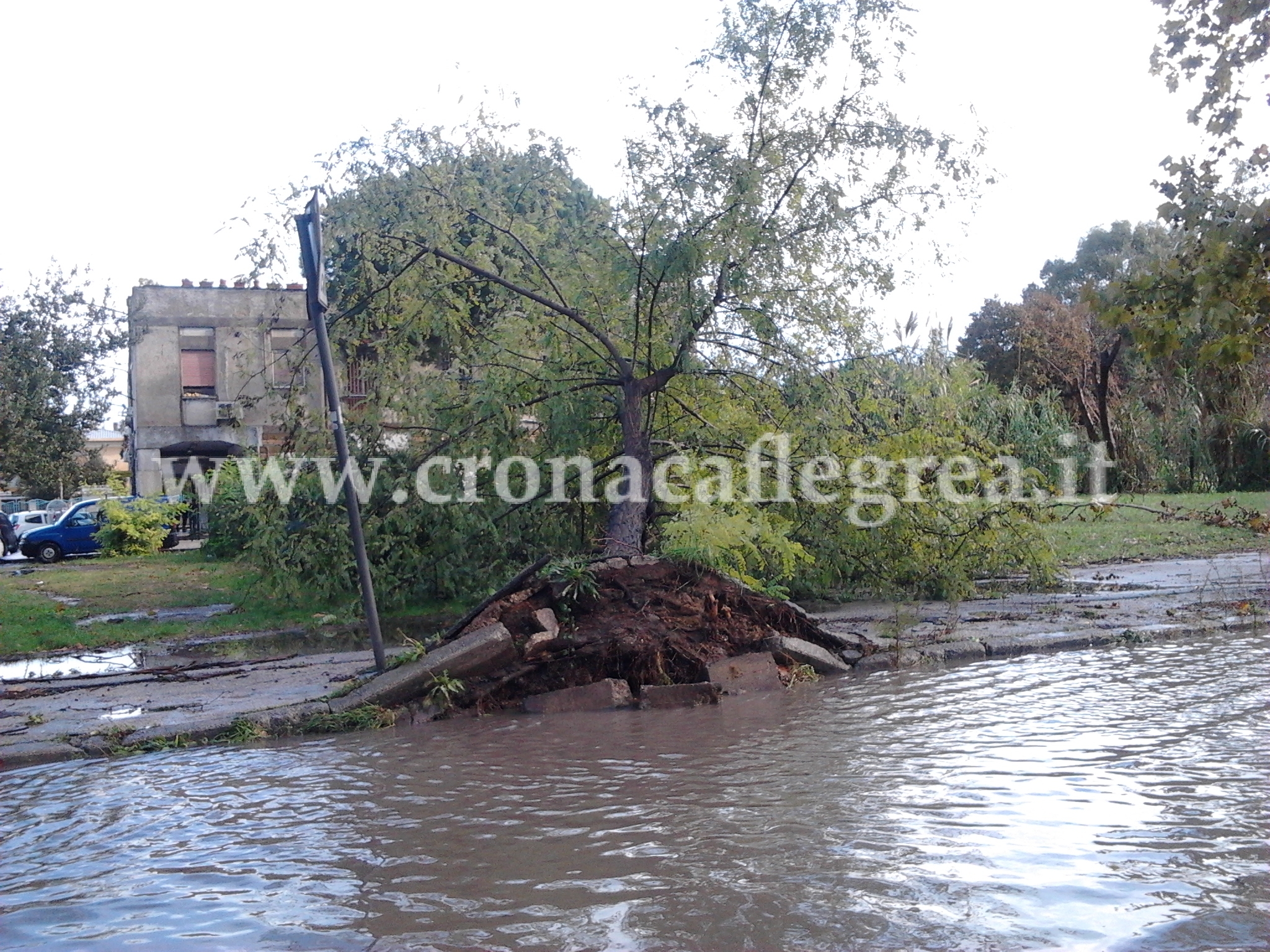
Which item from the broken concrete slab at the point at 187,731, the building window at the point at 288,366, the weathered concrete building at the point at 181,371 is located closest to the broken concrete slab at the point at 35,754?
the broken concrete slab at the point at 187,731

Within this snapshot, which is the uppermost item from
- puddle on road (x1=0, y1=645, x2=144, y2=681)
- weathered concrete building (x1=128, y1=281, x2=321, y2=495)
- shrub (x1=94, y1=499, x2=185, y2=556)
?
weathered concrete building (x1=128, y1=281, x2=321, y2=495)

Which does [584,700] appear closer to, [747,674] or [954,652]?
[747,674]

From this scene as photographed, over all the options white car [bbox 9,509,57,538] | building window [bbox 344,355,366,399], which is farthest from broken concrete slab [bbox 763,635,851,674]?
white car [bbox 9,509,57,538]

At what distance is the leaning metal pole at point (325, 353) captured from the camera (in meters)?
7.99

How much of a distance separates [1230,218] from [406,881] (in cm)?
618

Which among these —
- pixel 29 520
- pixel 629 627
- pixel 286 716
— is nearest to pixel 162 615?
pixel 286 716

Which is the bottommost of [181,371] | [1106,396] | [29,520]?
[29,520]

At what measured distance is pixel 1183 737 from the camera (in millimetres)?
6027

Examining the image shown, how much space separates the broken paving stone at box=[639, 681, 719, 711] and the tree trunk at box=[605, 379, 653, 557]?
7.42ft

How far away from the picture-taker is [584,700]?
26.0ft

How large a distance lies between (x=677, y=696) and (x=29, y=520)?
3387 cm

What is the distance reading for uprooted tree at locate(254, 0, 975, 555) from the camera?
1009 centimetres

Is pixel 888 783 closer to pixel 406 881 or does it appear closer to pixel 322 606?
pixel 406 881

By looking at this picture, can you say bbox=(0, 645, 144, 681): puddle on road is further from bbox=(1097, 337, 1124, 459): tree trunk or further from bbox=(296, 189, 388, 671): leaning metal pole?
bbox=(1097, 337, 1124, 459): tree trunk
